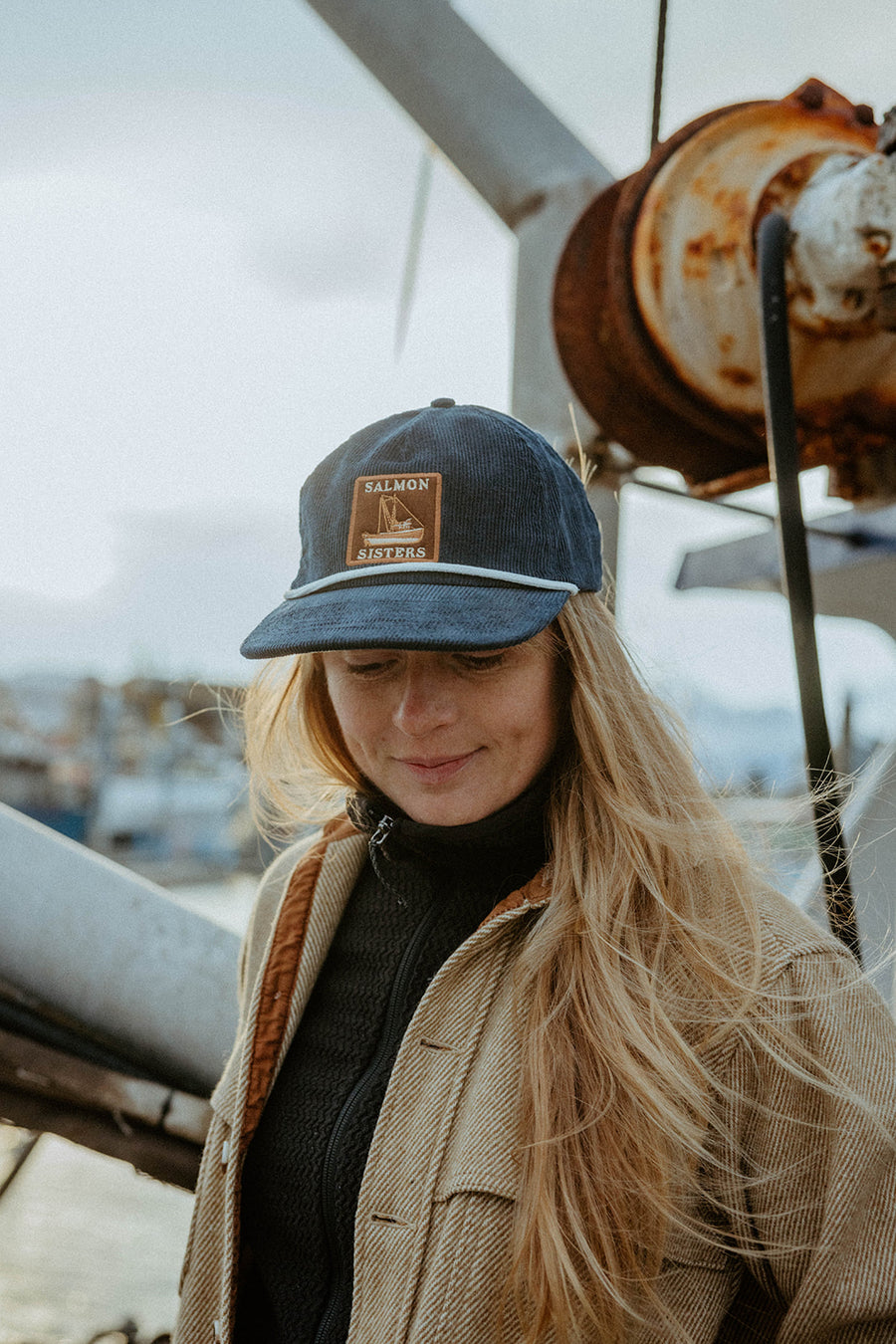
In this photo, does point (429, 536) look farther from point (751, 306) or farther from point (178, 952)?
point (178, 952)

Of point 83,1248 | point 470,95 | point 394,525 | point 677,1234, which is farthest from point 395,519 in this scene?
point 83,1248

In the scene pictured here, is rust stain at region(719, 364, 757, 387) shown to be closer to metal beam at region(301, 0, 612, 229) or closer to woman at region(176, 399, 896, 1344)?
woman at region(176, 399, 896, 1344)

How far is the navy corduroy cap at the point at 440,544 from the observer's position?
103 cm

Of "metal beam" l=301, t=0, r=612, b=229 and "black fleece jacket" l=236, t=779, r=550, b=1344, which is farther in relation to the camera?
"metal beam" l=301, t=0, r=612, b=229

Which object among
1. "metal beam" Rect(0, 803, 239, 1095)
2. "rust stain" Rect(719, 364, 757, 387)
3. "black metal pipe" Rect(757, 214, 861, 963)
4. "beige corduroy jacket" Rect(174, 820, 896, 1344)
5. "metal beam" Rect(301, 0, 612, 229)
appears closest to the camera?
"beige corduroy jacket" Rect(174, 820, 896, 1344)

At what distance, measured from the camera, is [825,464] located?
182 cm

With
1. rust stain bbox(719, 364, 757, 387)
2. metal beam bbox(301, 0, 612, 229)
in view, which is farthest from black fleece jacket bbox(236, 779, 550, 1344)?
metal beam bbox(301, 0, 612, 229)

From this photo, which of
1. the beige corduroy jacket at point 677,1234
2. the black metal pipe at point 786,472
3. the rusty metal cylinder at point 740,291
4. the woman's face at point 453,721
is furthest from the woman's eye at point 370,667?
the rusty metal cylinder at point 740,291

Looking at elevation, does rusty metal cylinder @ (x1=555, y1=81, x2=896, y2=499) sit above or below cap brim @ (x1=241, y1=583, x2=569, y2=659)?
above

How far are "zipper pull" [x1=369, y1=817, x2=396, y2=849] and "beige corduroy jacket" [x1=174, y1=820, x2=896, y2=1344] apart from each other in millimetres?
207

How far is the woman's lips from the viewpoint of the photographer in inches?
44.1

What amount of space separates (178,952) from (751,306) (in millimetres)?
1583

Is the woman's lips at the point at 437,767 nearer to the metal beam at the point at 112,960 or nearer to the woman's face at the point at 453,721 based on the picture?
the woman's face at the point at 453,721

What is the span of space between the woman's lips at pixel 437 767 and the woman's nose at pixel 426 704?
39 millimetres
